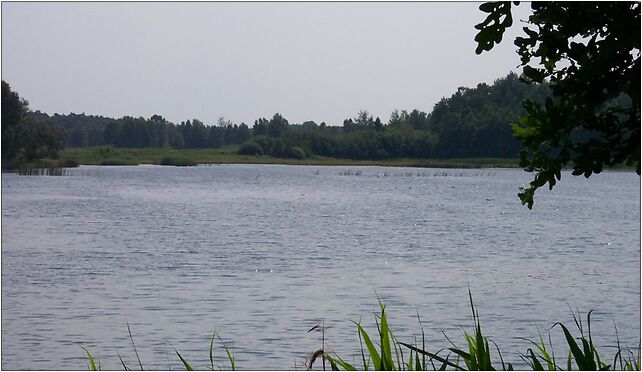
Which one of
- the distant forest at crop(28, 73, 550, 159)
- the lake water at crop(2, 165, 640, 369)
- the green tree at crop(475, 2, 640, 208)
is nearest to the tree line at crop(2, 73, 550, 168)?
the distant forest at crop(28, 73, 550, 159)

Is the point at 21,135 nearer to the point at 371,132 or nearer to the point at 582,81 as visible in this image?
the point at 371,132

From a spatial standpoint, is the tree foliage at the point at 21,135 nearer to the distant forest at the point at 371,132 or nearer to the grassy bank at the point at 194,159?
the distant forest at the point at 371,132

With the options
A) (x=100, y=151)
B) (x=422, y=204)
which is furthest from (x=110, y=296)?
(x=100, y=151)

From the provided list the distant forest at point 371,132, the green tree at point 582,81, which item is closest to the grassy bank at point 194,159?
the distant forest at point 371,132

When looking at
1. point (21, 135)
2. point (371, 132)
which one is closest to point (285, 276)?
point (21, 135)

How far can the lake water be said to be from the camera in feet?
50.8

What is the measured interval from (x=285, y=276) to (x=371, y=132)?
98101 millimetres

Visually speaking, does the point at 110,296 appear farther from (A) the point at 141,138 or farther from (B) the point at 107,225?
(A) the point at 141,138

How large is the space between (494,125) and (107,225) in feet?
220

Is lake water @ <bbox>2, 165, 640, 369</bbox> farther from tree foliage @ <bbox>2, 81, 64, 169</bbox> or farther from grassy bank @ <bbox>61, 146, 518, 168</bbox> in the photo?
grassy bank @ <bbox>61, 146, 518, 168</bbox>

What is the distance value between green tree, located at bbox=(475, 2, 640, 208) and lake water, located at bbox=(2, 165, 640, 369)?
903 cm

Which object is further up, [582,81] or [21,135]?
[582,81]

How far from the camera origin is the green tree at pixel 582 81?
4367mm

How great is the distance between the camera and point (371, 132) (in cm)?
12050
